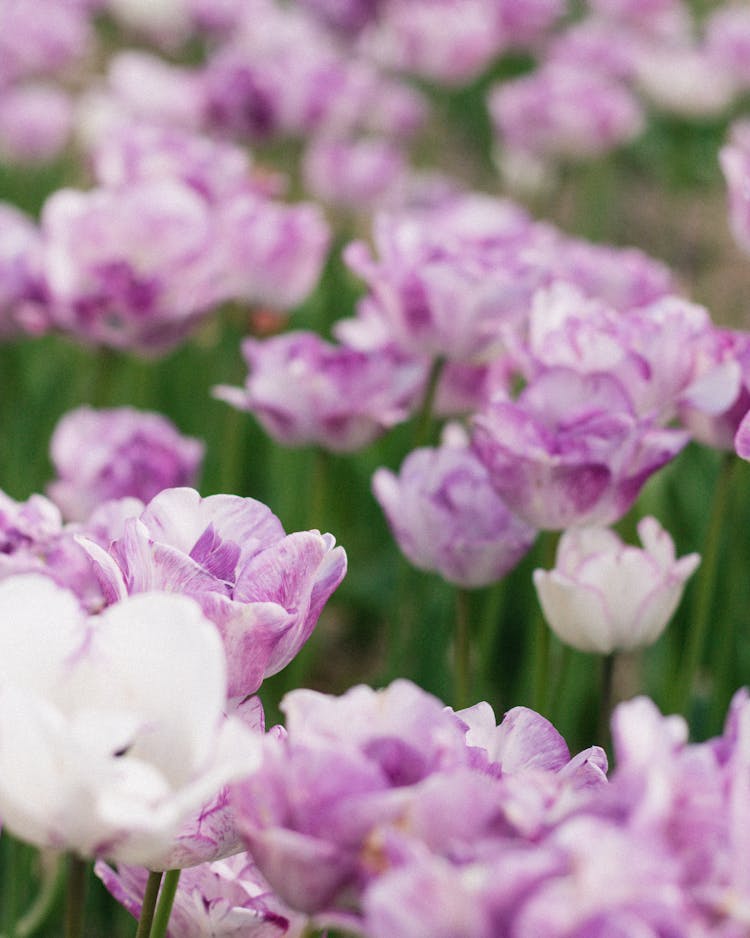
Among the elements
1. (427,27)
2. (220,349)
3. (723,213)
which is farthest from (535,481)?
(723,213)

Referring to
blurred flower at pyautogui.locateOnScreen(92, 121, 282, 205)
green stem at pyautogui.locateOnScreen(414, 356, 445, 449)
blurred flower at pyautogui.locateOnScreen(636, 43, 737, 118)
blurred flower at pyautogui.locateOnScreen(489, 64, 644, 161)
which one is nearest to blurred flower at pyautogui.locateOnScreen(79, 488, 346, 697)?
green stem at pyautogui.locateOnScreen(414, 356, 445, 449)

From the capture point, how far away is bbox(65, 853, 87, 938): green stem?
21.7 inches

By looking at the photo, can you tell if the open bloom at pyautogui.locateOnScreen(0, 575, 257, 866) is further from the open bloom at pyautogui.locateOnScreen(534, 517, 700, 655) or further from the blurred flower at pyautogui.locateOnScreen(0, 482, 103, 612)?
the open bloom at pyautogui.locateOnScreen(534, 517, 700, 655)

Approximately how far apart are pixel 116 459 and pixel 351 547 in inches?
27.1

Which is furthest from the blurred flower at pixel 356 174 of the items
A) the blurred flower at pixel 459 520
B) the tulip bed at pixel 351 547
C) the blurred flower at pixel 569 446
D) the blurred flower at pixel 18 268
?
the blurred flower at pixel 569 446

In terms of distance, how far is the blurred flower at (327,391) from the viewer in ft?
3.99

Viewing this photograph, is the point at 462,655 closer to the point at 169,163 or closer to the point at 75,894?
the point at 75,894

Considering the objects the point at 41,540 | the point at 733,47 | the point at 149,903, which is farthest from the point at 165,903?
the point at 733,47

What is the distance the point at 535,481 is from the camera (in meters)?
0.91

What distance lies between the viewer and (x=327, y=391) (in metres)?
1.22

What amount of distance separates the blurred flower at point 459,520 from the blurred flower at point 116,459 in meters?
0.28

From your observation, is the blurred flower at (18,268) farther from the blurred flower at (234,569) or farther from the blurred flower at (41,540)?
the blurred flower at (234,569)

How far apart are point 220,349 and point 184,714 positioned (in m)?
1.70

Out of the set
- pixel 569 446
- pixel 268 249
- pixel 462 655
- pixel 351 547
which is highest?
pixel 569 446
